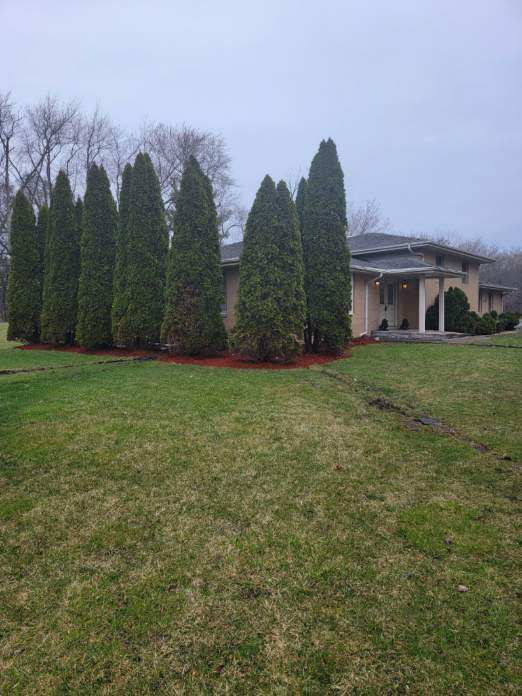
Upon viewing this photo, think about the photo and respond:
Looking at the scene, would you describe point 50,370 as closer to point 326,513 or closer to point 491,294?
point 326,513

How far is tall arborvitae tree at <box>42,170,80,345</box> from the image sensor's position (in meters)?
12.4

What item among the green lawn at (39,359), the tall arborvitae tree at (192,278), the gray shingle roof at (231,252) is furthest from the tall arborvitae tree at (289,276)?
the gray shingle roof at (231,252)

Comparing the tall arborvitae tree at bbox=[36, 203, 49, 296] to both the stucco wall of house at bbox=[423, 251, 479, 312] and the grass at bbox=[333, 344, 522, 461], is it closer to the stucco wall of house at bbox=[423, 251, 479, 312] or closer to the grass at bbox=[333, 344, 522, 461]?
the grass at bbox=[333, 344, 522, 461]

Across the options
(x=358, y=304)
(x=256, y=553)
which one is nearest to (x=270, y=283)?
→ (x=358, y=304)

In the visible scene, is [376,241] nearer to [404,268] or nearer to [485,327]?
[404,268]

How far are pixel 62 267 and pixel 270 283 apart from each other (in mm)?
7032

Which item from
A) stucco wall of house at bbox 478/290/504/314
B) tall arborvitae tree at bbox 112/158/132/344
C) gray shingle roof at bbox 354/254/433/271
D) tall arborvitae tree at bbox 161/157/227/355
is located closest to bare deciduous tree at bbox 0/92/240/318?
gray shingle roof at bbox 354/254/433/271

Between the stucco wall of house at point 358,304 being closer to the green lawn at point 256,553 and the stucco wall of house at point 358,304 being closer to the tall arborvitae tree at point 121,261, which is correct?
the tall arborvitae tree at point 121,261

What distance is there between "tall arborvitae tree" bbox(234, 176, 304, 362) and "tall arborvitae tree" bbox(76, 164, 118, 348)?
4.46 m

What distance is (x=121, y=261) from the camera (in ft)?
36.6

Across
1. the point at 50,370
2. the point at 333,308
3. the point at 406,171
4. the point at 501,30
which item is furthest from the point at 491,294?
the point at 406,171

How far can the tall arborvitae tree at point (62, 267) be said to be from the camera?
12.4m

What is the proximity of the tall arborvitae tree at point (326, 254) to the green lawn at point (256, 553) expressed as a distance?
5.54 m

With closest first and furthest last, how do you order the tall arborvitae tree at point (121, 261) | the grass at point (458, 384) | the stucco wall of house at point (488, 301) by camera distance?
the grass at point (458, 384) → the tall arborvitae tree at point (121, 261) → the stucco wall of house at point (488, 301)
